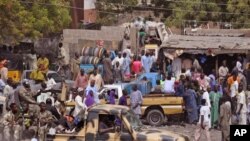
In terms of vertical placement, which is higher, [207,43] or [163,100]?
[207,43]

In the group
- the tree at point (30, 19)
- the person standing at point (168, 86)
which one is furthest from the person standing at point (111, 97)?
the tree at point (30, 19)

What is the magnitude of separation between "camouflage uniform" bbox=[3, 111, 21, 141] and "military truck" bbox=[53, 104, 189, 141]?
2.18 meters

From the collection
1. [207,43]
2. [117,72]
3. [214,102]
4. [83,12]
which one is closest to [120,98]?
[214,102]

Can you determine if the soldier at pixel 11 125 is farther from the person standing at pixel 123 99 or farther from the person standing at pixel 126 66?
the person standing at pixel 126 66

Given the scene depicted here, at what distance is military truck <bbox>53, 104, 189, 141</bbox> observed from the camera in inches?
557

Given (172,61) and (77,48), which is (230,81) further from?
(77,48)

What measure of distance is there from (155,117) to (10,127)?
6.46 metres

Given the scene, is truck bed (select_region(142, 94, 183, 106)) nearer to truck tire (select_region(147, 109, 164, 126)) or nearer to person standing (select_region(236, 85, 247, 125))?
truck tire (select_region(147, 109, 164, 126))

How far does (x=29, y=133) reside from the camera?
1586cm

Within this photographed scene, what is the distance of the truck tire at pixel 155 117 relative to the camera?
21.6 metres

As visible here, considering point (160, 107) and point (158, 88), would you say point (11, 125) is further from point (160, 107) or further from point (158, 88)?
point (158, 88)

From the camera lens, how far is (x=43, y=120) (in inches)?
629

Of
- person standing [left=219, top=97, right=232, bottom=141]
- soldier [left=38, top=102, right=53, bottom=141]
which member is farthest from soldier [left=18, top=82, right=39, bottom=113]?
person standing [left=219, top=97, right=232, bottom=141]

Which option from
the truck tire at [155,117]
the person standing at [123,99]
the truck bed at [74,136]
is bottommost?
the truck tire at [155,117]
